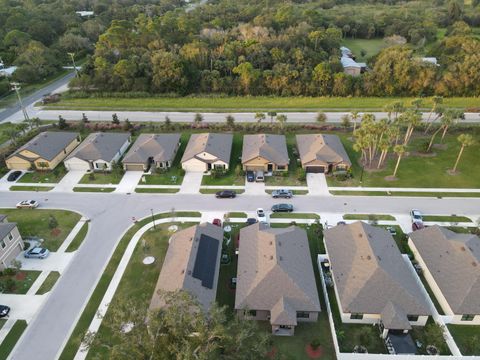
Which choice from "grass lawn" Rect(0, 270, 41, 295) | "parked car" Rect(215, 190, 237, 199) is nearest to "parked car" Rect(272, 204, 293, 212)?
"parked car" Rect(215, 190, 237, 199)

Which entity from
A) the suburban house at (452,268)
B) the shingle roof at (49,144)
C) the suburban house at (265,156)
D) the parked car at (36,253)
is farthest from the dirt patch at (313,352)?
the shingle roof at (49,144)

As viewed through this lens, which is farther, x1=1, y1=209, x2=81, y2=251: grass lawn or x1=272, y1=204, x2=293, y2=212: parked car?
x1=272, y1=204, x2=293, y2=212: parked car

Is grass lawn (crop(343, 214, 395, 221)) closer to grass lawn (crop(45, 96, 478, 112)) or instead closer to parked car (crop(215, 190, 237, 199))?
parked car (crop(215, 190, 237, 199))

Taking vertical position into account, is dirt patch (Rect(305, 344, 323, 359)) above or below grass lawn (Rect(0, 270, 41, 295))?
above

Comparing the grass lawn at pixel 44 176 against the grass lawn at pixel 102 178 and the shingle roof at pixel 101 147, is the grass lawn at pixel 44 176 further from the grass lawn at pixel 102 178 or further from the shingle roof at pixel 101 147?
the grass lawn at pixel 102 178

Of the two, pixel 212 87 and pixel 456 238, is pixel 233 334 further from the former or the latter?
pixel 212 87
